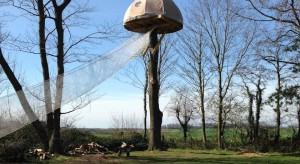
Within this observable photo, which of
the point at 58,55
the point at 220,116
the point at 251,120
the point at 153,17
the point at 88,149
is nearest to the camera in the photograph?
the point at 153,17

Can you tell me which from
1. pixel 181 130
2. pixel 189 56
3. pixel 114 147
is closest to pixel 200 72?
pixel 189 56

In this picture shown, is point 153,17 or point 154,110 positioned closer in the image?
point 153,17

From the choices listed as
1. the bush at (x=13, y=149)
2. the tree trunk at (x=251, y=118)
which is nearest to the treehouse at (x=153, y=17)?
the bush at (x=13, y=149)

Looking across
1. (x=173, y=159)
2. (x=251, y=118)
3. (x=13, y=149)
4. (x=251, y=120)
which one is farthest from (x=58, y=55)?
(x=251, y=118)

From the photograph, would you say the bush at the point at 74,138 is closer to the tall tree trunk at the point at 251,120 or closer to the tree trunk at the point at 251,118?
the tree trunk at the point at 251,118

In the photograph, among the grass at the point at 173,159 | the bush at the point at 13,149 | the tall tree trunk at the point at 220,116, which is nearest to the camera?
the grass at the point at 173,159

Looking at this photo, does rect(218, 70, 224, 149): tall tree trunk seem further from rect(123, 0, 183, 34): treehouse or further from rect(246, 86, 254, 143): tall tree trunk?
rect(123, 0, 183, 34): treehouse

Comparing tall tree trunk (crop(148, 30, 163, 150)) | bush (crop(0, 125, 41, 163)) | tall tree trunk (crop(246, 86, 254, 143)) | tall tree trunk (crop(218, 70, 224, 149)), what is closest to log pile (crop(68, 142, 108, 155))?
bush (crop(0, 125, 41, 163))

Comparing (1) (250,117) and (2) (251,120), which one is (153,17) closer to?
(2) (251,120)

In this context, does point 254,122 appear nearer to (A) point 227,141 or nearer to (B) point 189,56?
(A) point 227,141

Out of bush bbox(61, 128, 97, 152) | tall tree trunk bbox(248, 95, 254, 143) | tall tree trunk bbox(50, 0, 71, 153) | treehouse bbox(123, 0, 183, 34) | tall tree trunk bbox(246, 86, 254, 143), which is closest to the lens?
treehouse bbox(123, 0, 183, 34)

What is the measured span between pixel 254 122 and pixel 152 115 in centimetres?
1429

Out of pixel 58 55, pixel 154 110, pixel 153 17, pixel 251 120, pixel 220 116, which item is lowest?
pixel 251 120

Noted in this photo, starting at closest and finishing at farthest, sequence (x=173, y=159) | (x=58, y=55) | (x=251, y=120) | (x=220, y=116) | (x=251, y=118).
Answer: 1. (x=173, y=159)
2. (x=58, y=55)
3. (x=220, y=116)
4. (x=251, y=120)
5. (x=251, y=118)
